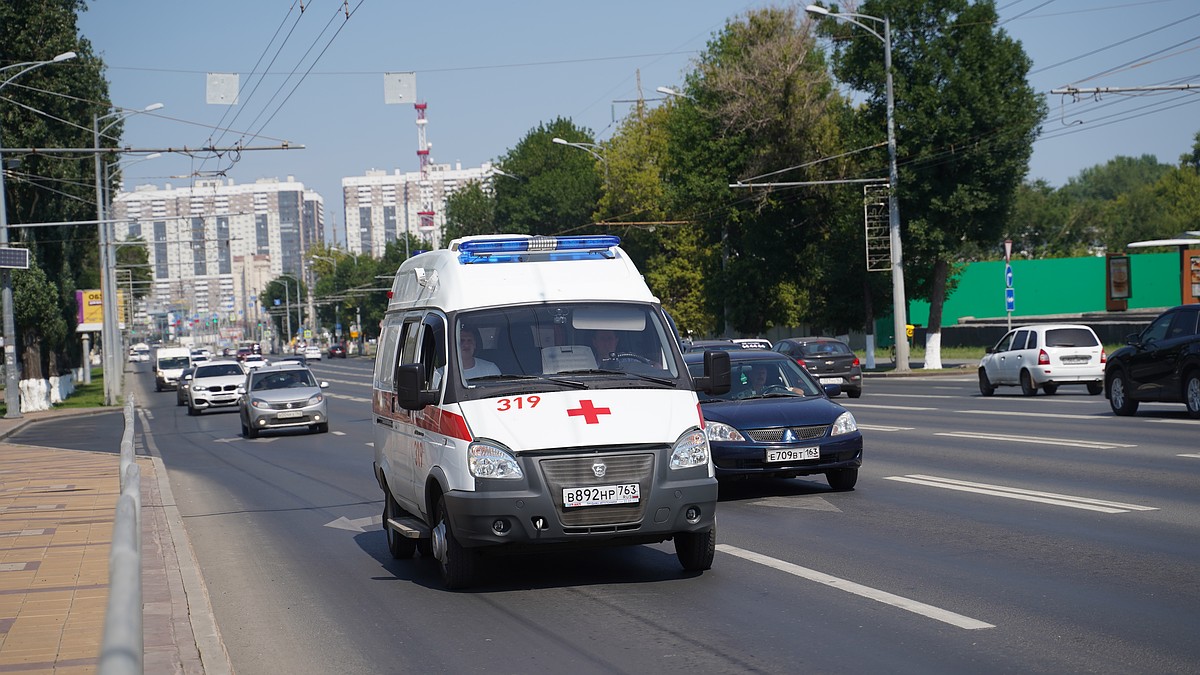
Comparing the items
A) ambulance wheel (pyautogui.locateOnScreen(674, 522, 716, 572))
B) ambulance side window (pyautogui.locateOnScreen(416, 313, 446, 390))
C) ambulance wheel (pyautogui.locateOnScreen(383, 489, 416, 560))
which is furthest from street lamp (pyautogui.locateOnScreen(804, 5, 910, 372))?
ambulance wheel (pyautogui.locateOnScreen(674, 522, 716, 572))

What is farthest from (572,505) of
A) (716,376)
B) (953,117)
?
(953,117)

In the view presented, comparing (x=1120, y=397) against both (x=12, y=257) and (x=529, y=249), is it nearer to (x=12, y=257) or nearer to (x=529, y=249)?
(x=529, y=249)

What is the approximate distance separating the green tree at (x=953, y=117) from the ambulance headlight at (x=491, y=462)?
40846 millimetres

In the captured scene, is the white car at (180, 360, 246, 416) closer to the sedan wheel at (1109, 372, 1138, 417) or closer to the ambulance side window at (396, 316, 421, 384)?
the sedan wheel at (1109, 372, 1138, 417)

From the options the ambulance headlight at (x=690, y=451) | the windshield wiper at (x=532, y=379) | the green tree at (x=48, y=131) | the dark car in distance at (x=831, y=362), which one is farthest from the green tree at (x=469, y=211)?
the ambulance headlight at (x=690, y=451)

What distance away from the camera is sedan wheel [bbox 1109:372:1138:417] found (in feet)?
74.5

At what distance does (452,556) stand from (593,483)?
4.02ft

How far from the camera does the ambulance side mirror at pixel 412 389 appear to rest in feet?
31.1

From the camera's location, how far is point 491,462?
888 centimetres

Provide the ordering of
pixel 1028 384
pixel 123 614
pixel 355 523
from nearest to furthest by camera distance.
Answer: pixel 123 614
pixel 355 523
pixel 1028 384

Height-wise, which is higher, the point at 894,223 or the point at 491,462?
the point at 894,223

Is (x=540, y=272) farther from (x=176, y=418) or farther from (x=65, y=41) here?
(x=65, y=41)

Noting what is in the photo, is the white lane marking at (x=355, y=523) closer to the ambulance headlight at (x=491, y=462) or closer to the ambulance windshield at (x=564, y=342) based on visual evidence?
the ambulance windshield at (x=564, y=342)

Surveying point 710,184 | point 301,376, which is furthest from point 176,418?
point 710,184
